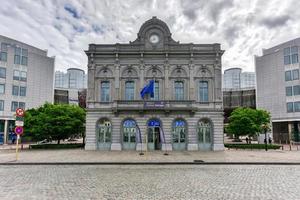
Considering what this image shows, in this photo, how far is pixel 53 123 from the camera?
27.8 metres

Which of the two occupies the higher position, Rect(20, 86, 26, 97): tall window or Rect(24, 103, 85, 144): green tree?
Rect(20, 86, 26, 97): tall window

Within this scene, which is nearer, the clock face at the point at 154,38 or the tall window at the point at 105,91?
the tall window at the point at 105,91

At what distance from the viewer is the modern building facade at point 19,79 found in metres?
42.2

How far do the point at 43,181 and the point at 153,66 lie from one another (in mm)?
20665

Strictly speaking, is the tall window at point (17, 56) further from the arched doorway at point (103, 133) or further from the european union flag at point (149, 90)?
the european union flag at point (149, 90)

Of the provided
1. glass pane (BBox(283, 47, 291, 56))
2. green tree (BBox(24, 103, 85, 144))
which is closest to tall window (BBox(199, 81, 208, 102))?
green tree (BBox(24, 103, 85, 144))

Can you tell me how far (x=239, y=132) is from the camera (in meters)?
30.2


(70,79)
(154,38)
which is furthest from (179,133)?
(70,79)

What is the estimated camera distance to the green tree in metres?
27.4

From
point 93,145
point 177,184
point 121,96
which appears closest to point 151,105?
point 121,96

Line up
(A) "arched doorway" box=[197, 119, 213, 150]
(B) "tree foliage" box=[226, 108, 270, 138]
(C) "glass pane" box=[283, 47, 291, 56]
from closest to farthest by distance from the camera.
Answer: (A) "arched doorway" box=[197, 119, 213, 150], (B) "tree foliage" box=[226, 108, 270, 138], (C) "glass pane" box=[283, 47, 291, 56]

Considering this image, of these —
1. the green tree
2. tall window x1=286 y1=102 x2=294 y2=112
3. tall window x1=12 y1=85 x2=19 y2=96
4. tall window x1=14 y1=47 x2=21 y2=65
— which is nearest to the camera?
the green tree

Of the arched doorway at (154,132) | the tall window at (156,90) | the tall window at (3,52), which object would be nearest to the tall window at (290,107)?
the tall window at (156,90)

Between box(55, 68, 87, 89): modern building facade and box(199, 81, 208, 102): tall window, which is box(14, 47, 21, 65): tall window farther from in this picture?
box(55, 68, 87, 89): modern building facade
